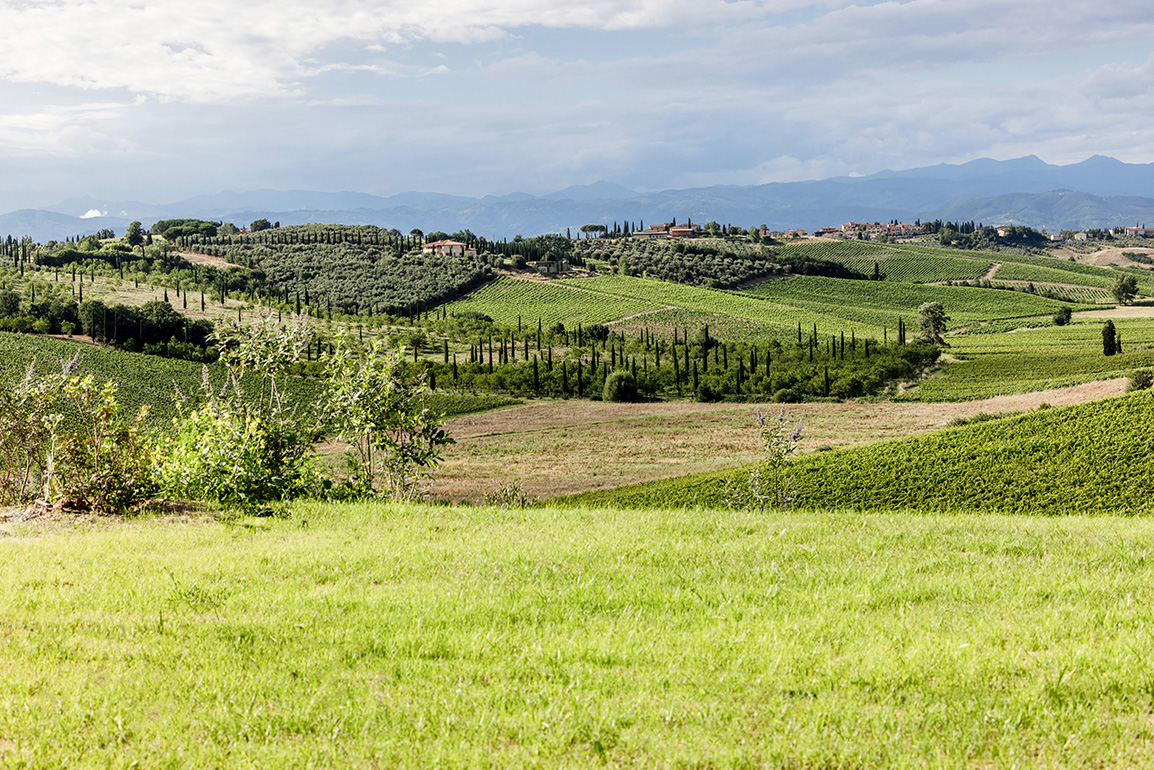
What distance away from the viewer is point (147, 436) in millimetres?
17406

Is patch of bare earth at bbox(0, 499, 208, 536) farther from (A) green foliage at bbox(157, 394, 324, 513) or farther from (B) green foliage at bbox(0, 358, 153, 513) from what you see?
(A) green foliage at bbox(157, 394, 324, 513)

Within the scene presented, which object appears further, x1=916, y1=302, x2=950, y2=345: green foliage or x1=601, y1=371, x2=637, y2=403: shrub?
x1=916, y1=302, x2=950, y2=345: green foliage

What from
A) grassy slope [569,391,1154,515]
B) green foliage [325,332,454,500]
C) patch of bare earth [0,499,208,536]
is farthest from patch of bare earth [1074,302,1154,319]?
patch of bare earth [0,499,208,536]

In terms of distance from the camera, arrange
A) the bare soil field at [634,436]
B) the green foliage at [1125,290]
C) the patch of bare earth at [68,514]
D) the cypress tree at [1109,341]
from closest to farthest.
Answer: the patch of bare earth at [68,514] → the bare soil field at [634,436] → the cypress tree at [1109,341] → the green foliage at [1125,290]

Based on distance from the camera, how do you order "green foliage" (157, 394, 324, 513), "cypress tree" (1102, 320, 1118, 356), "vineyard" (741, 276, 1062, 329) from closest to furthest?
"green foliage" (157, 394, 324, 513) → "cypress tree" (1102, 320, 1118, 356) → "vineyard" (741, 276, 1062, 329)

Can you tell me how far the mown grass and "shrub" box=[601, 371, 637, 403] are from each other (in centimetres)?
9338

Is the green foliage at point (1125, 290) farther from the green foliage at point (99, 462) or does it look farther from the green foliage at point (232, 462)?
the green foliage at point (99, 462)

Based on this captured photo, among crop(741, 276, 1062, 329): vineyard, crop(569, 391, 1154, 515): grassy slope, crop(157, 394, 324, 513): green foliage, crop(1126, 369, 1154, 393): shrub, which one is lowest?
crop(569, 391, 1154, 515): grassy slope

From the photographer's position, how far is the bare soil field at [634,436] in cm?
5981

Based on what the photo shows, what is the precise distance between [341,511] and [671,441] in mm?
62071

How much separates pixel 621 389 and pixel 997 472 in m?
66.5

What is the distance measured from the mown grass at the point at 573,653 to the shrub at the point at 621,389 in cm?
9338

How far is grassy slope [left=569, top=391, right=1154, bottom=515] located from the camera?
37.7 meters

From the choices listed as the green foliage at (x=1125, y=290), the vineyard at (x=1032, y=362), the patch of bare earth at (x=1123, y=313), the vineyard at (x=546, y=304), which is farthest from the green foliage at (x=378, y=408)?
the green foliage at (x=1125, y=290)
